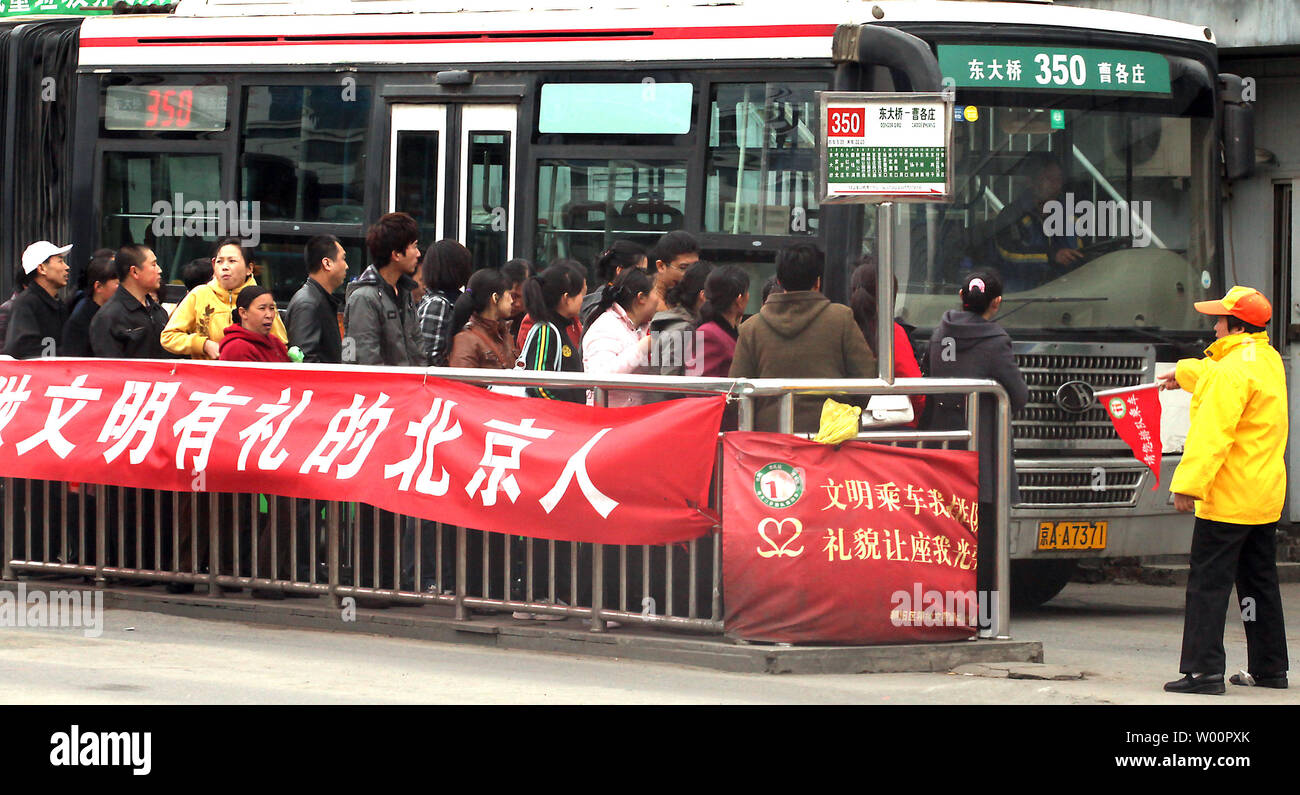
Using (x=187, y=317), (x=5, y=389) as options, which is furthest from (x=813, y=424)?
(x=5, y=389)

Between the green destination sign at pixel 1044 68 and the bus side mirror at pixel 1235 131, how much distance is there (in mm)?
643

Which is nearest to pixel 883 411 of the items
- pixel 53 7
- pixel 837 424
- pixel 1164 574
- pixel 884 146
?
pixel 837 424

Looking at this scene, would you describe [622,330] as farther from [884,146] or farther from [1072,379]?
[1072,379]

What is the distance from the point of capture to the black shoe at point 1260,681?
8.94m

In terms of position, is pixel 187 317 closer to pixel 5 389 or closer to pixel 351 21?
pixel 5 389

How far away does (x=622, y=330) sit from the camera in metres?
10.2

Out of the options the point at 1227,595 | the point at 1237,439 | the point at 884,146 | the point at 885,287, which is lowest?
the point at 1227,595

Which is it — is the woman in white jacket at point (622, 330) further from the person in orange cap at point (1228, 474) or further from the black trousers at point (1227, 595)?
the black trousers at point (1227, 595)

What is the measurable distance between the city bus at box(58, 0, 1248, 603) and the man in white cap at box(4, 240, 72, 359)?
174cm

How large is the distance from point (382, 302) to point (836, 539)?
9.64 feet

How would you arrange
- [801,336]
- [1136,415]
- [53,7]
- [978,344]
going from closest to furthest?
[801,336]
[1136,415]
[978,344]
[53,7]

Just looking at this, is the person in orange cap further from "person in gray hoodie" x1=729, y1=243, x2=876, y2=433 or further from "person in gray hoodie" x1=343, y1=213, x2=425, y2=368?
"person in gray hoodie" x1=343, y1=213, x2=425, y2=368

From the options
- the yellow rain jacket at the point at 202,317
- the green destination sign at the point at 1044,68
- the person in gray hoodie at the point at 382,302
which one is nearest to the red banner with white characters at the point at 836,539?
the person in gray hoodie at the point at 382,302

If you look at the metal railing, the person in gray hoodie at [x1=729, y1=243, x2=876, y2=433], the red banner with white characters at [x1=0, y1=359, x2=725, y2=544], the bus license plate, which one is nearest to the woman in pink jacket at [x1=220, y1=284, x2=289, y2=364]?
the red banner with white characters at [x1=0, y1=359, x2=725, y2=544]
